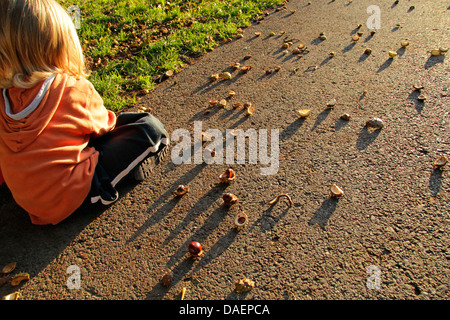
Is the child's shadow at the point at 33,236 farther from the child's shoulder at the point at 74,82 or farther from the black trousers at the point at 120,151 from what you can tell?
the child's shoulder at the point at 74,82

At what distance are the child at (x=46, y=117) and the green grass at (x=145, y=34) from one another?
4.10ft

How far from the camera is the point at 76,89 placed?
80.2 inches

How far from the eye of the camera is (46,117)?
6.19 ft

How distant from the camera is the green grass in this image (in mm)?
3664

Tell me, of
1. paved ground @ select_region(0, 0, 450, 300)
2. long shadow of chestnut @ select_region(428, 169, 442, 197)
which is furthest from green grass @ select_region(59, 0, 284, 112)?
long shadow of chestnut @ select_region(428, 169, 442, 197)

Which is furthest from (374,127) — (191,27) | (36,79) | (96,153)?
(191,27)

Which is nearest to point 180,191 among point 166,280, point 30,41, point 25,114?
point 166,280

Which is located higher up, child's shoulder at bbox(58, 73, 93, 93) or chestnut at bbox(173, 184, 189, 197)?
child's shoulder at bbox(58, 73, 93, 93)

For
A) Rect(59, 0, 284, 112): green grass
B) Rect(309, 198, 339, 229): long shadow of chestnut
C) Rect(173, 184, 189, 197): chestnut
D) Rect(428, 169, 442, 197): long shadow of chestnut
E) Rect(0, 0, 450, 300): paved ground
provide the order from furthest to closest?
Rect(59, 0, 284, 112): green grass
Rect(173, 184, 189, 197): chestnut
Rect(428, 169, 442, 197): long shadow of chestnut
Rect(309, 198, 339, 229): long shadow of chestnut
Rect(0, 0, 450, 300): paved ground

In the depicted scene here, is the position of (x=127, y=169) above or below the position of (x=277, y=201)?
above

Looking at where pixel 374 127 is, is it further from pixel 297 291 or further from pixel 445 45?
pixel 445 45

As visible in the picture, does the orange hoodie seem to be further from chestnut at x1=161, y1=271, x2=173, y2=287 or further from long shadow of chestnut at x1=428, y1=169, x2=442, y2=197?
long shadow of chestnut at x1=428, y1=169, x2=442, y2=197

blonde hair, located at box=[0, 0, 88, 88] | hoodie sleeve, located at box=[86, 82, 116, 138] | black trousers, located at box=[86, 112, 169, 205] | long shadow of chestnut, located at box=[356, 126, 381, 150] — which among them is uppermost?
blonde hair, located at box=[0, 0, 88, 88]

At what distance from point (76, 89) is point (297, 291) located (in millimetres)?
1774
